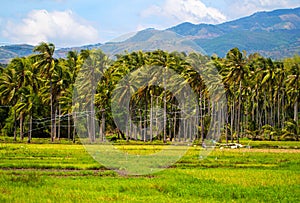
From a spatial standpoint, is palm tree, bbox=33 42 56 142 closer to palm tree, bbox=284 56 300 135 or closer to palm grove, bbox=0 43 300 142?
palm grove, bbox=0 43 300 142

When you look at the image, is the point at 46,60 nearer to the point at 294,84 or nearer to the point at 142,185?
the point at 294,84

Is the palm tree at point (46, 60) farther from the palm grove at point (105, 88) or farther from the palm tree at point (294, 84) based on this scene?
the palm tree at point (294, 84)

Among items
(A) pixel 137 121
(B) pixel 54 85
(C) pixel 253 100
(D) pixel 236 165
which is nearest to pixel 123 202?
(D) pixel 236 165

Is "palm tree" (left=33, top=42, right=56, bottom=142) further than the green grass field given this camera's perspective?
Yes

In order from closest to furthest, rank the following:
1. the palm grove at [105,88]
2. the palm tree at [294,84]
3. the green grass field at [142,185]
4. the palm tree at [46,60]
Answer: the green grass field at [142,185], the palm grove at [105,88], the palm tree at [46,60], the palm tree at [294,84]

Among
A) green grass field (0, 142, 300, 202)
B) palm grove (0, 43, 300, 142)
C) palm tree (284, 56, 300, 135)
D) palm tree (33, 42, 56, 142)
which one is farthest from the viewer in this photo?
palm tree (284, 56, 300, 135)

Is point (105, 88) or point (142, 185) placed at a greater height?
point (105, 88)

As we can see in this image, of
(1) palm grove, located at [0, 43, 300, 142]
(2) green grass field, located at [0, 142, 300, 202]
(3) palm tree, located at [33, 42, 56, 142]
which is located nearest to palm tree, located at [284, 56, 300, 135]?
(1) palm grove, located at [0, 43, 300, 142]

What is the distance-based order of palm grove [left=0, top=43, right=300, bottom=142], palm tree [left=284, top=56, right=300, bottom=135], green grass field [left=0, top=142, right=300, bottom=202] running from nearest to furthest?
green grass field [left=0, top=142, right=300, bottom=202] → palm grove [left=0, top=43, right=300, bottom=142] → palm tree [left=284, top=56, right=300, bottom=135]

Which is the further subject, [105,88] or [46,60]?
[105,88]

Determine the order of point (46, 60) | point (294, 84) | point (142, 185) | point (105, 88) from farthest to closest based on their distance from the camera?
point (294, 84) → point (105, 88) → point (46, 60) → point (142, 185)

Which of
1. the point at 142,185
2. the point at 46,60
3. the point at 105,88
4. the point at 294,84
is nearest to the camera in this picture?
the point at 142,185

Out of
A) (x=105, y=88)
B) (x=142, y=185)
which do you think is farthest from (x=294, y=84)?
(x=142, y=185)

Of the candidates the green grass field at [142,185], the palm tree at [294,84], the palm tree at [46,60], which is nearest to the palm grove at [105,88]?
the palm tree at [46,60]
